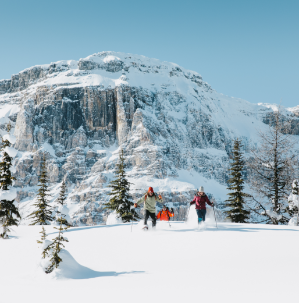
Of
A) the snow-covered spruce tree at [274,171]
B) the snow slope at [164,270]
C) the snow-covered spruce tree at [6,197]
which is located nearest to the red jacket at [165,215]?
Result: the snow slope at [164,270]

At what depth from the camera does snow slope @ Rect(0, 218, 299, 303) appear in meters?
5.28

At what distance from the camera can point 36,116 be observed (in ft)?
634

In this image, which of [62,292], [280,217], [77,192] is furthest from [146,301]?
[77,192]

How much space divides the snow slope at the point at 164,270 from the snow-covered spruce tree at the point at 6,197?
288cm

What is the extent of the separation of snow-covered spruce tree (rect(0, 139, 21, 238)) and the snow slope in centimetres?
288

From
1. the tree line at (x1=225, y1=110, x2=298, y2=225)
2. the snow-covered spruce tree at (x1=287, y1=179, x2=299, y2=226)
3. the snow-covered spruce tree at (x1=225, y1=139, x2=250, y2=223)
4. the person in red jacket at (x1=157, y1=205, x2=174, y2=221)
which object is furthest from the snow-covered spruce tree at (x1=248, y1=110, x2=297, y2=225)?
the snow-covered spruce tree at (x1=225, y1=139, x2=250, y2=223)

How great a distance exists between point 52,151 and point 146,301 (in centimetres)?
19704

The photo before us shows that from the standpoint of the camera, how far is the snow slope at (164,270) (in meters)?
5.28

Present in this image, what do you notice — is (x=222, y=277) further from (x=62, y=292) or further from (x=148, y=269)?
(x=62, y=292)

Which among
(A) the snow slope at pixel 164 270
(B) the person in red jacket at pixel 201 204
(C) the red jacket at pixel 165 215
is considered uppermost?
(B) the person in red jacket at pixel 201 204

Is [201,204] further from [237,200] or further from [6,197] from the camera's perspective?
[237,200]

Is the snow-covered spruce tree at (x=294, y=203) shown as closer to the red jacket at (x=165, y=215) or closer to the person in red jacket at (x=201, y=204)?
the person in red jacket at (x=201, y=204)

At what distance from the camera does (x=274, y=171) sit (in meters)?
16.5

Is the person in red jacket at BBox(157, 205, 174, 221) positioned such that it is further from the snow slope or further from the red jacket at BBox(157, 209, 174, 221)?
the snow slope
